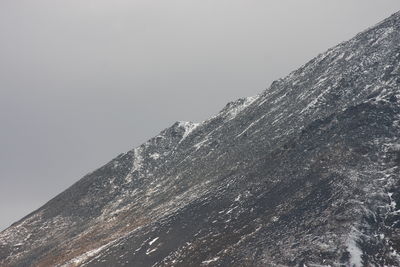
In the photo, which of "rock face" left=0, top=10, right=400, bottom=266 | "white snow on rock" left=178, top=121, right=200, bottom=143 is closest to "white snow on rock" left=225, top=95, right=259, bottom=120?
"rock face" left=0, top=10, right=400, bottom=266

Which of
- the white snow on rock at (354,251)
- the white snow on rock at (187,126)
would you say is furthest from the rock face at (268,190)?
the white snow on rock at (187,126)

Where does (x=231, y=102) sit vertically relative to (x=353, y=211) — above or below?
above

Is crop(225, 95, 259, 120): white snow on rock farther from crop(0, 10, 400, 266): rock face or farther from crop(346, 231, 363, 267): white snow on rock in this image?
crop(346, 231, 363, 267): white snow on rock

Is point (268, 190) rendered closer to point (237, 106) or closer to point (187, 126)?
point (237, 106)

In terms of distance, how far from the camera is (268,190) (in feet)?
203

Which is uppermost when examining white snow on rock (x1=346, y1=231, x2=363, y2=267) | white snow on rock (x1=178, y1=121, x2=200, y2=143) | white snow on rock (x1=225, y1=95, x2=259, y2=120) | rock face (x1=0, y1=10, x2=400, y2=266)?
white snow on rock (x1=178, y1=121, x2=200, y2=143)

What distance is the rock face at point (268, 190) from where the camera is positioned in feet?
149

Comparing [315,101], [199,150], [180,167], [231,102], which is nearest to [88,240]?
[180,167]

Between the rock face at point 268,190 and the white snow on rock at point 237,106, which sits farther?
the white snow on rock at point 237,106

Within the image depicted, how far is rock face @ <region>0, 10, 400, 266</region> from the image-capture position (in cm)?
4553

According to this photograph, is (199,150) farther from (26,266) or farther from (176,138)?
(26,266)

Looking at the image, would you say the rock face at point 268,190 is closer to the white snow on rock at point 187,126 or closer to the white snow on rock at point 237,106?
the white snow on rock at point 237,106

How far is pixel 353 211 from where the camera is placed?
45.5 meters

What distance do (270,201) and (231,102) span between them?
8286 centimetres
